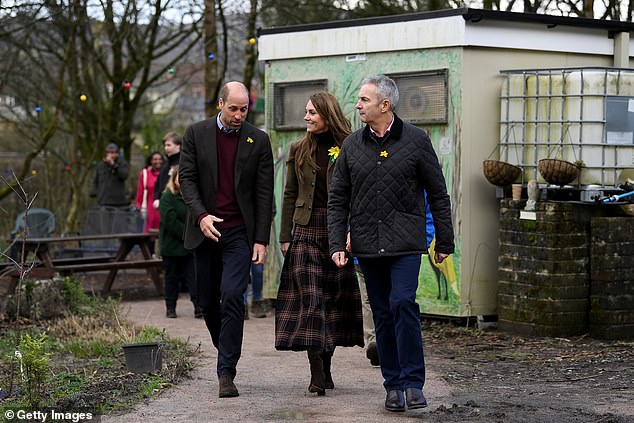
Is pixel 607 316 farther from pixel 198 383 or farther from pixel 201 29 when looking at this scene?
pixel 201 29

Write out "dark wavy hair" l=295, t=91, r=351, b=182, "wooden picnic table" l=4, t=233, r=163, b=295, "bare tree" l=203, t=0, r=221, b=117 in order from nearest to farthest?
1. "dark wavy hair" l=295, t=91, r=351, b=182
2. "wooden picnic table" l=4, t=233, r=163, b=295
3. "bare tree" l=203, t=0, r=221, b=117

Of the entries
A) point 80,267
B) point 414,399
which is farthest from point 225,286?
point 80,267

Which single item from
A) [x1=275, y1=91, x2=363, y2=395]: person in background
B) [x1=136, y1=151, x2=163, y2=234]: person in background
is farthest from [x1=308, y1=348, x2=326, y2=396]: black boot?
[x1=136, y1=151, x2=163, y2=234]: person in background

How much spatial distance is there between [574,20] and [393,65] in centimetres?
175

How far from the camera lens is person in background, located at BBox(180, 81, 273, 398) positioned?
7.70m

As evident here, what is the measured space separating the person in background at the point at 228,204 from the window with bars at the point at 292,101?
4.28 metres

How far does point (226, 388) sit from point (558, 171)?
4030 mm

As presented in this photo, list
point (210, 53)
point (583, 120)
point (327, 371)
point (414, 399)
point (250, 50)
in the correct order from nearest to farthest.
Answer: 1. point (414, 399)
2. point (327, 371)
3. point (583, 120)
4. point (210, 53)
5. point (250, 50)

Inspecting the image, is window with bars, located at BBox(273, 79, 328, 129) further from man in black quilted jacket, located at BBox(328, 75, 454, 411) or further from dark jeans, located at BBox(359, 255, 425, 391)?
dark jeans, located at BBox(359, 255, 425, 391)

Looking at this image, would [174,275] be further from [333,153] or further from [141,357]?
[333,153]

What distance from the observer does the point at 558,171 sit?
33.9 feet

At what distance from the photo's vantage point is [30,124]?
24.5 metres

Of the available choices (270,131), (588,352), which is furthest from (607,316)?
(270,131)

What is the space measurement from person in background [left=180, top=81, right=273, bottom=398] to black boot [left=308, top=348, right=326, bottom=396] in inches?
18.5
